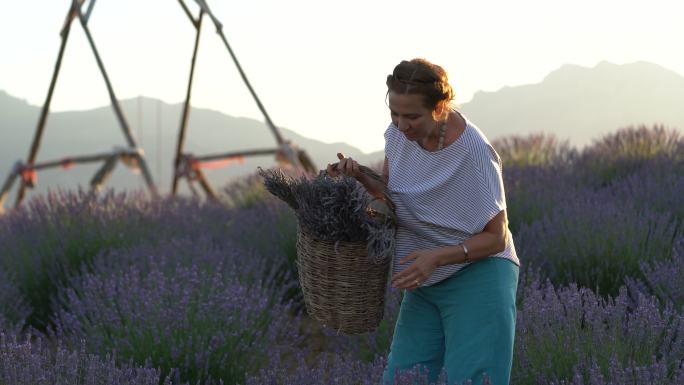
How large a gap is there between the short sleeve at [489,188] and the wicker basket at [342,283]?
0.37 metres

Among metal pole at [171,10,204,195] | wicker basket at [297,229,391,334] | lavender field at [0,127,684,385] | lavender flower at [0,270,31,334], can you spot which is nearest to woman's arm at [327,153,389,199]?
wicker basket at [297,229,391,334]

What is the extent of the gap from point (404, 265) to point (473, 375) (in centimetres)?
38

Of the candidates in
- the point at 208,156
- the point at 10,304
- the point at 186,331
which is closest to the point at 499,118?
the point at 208,156

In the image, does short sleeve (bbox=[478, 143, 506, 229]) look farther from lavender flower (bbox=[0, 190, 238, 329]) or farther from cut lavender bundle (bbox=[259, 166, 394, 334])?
lavender flower (bbox=[0, 190, 238, 329])

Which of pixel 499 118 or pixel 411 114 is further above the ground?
pixel 411 114

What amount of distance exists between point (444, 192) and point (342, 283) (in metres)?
0.42

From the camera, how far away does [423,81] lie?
77.0 inches

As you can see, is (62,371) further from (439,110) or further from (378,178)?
(439,110)

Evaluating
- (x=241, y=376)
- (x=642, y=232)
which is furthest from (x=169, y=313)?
(x=642, y=232)

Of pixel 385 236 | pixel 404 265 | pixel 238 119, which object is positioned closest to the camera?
pixel 385 236

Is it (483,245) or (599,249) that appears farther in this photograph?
(599,249)

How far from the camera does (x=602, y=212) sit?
15.1 ft

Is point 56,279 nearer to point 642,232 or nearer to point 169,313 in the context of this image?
point 169,313

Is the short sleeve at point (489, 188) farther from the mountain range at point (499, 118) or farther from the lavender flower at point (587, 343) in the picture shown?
the mountain range at point (499, 118)
